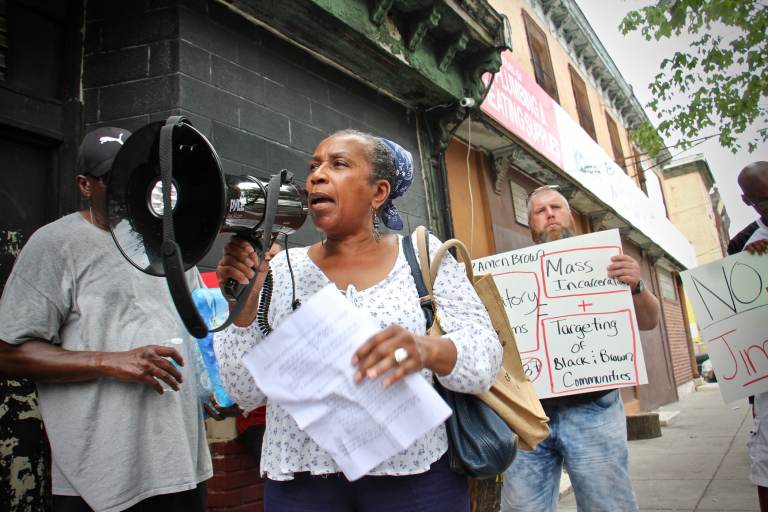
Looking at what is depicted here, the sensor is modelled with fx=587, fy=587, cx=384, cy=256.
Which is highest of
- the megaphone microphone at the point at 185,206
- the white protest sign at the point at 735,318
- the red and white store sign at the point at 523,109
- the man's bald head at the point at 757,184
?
the red and white store sign at the point at 523,109

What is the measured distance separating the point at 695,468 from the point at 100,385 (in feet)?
20.2

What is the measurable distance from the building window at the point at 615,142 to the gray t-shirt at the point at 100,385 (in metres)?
14.7

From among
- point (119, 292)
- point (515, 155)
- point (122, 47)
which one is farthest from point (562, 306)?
point (515, 155)

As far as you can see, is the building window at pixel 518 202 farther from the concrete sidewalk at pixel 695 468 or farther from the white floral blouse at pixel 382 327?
the white floral blouse at pixel 382 327

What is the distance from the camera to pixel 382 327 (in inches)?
61.4

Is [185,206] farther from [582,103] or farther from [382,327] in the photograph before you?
[582,103]

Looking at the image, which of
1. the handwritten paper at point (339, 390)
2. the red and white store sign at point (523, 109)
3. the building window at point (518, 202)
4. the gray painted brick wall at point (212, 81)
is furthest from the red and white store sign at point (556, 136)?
the handwritten paper at point (339, 390)

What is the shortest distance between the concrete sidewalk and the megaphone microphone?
365 cm

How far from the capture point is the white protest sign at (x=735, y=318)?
122 inches

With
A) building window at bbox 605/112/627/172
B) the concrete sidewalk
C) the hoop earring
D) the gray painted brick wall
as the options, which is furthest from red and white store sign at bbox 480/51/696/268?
the hoop earring

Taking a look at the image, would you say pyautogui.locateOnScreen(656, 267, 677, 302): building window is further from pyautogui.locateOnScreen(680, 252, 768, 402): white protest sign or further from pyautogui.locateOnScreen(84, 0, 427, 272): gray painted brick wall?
pyautogui.locateOnScreen(84, 0, 427, 272): gray painted brick wall

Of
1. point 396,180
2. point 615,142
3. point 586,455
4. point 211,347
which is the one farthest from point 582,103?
point 211,347

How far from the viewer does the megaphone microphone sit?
122cm

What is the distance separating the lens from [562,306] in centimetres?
299
